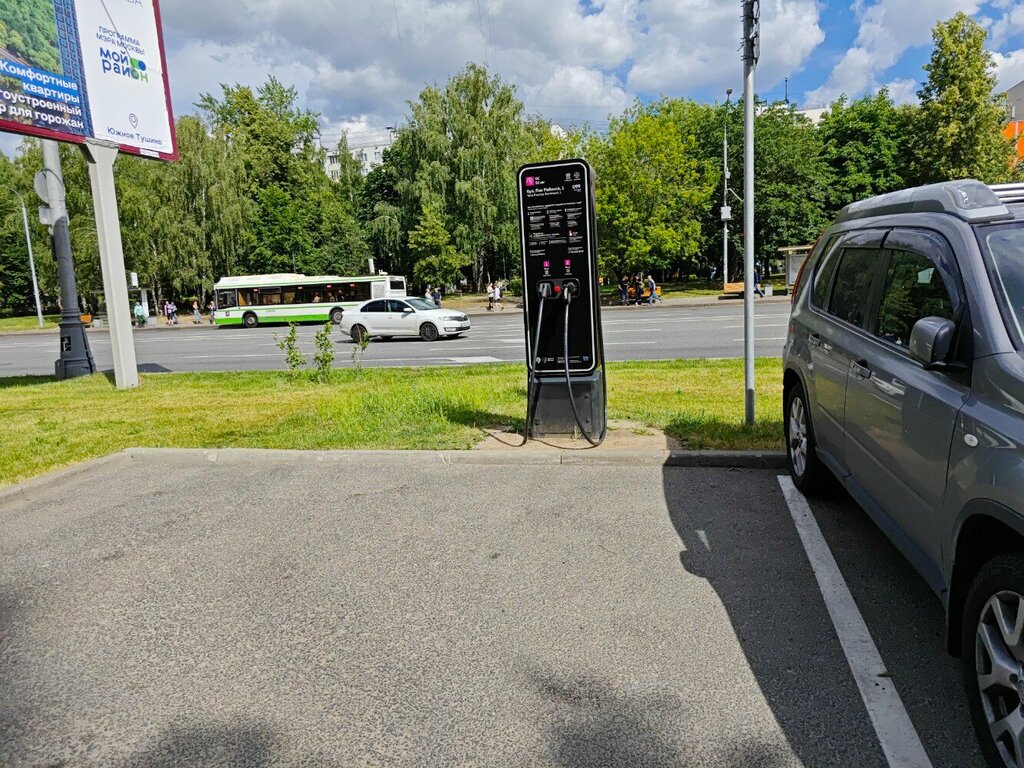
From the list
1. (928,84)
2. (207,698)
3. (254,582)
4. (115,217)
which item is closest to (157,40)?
(115,217)

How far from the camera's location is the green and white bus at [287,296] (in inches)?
1618

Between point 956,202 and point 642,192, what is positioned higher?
point 642,192

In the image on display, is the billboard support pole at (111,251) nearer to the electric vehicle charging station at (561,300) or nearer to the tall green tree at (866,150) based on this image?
the electric vehicle charging station at (561,300)

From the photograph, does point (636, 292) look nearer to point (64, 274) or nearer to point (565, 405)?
point (64, 274)

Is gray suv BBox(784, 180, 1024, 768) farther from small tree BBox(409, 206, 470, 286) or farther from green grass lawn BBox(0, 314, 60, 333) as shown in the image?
green grass lawn BBox(0, 314, 60, 333)

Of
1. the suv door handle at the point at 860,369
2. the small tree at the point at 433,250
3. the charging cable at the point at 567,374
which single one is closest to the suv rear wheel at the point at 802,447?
the suv door handle at the point at 860,369

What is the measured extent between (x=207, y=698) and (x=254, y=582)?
3.94 feet

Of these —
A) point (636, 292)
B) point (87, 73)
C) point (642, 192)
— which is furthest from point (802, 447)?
point (642, 192)

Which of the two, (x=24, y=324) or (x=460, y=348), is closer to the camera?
(x=460, y=348)

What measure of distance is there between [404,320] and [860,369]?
68.8ft

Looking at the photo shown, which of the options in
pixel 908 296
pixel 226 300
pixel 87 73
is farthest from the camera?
pixel 226 300

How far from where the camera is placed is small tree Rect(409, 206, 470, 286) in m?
47.5

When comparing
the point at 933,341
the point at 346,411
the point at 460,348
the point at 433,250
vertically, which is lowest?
the point at 460,348

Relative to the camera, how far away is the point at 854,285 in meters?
4.32
